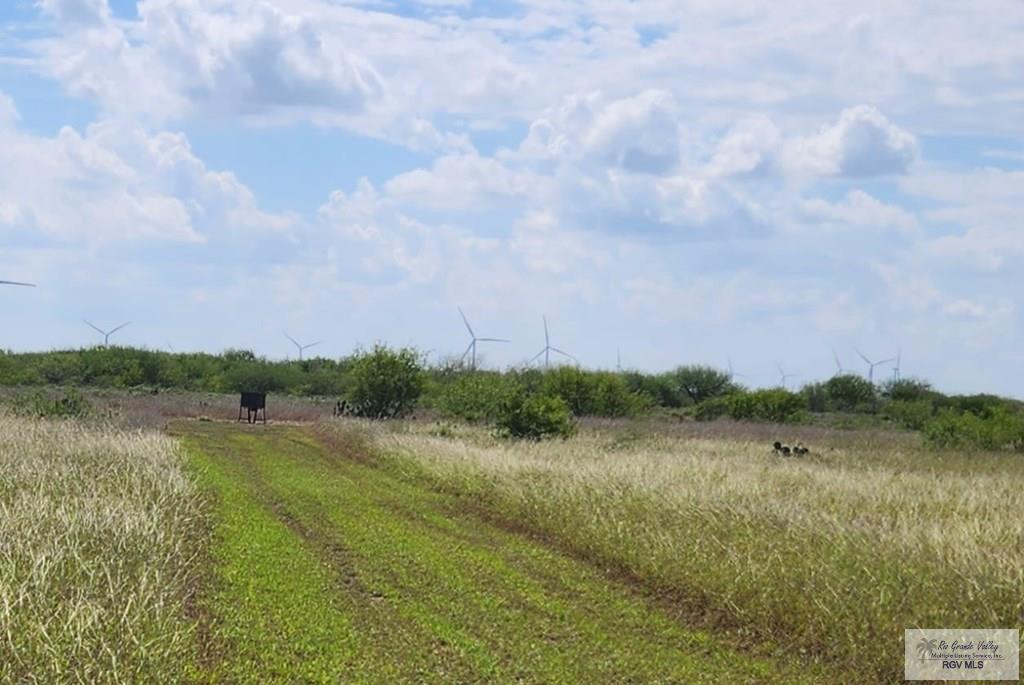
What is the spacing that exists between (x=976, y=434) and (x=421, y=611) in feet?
92.3

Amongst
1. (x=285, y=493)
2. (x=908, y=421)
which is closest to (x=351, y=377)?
(x=908, y=421)

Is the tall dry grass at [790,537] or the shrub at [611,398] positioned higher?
the shrub at [611,398]

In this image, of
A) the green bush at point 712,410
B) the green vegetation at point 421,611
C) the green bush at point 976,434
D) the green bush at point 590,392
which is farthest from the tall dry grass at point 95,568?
the green bush at point 712,410

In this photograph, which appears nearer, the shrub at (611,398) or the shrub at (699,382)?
the shrub at (611,398)

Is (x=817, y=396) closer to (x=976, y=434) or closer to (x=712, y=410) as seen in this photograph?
(x=712, y=410)

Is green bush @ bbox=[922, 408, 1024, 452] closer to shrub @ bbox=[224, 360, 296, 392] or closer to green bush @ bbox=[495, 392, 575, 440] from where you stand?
green bush @ bbox=[495, 392, 575, 440]

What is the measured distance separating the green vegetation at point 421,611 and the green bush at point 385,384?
2989 centimetres

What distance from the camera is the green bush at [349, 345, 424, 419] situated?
161 feet

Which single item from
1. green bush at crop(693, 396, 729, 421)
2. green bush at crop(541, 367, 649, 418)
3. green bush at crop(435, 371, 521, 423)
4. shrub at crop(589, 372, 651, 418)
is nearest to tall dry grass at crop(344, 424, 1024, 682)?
green bush at crop(435, 371, 521, 423)

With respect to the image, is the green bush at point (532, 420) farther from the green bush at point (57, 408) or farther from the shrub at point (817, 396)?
the shrub at point (817, 396)

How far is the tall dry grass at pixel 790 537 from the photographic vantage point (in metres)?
10.4

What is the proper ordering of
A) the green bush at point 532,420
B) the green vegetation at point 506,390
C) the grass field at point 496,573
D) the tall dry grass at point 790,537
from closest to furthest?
1. the grass field at point 496,573
2. the tall dry grass at point 790,537
3. the green bush at point 532,420
4. the green vegetation at point 506,390

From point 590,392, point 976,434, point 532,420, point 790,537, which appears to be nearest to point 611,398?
point 590,392

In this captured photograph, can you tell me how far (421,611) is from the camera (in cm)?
1159
